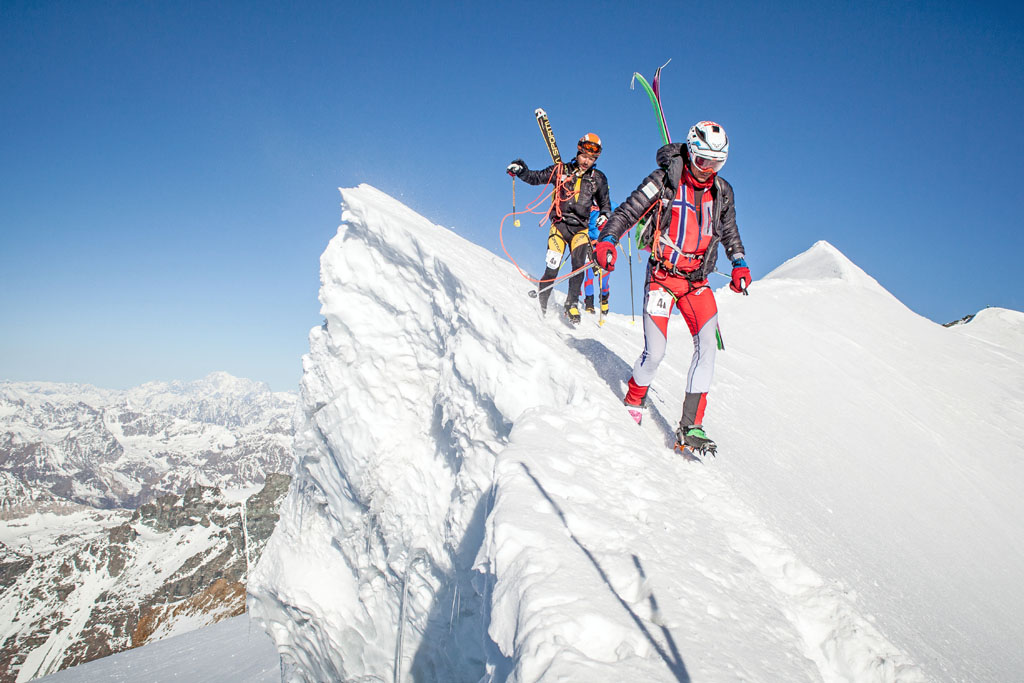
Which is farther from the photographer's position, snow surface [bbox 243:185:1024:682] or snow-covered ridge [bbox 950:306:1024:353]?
snow-covered ridge [bbox 950:306:1024:353]

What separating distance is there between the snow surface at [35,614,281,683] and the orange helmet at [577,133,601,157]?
20.0 meters

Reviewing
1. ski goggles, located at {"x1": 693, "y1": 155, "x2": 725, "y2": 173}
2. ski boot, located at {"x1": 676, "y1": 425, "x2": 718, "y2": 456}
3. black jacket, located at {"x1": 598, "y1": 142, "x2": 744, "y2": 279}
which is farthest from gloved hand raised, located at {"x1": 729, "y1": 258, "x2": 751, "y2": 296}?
ski boot, located at {"x1": 676, "y1": 425, "x2": 718, "y2": 456}

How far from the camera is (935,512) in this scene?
17.7 feet

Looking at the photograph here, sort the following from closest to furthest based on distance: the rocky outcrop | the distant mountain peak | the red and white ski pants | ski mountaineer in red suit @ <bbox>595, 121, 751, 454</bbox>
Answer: ski mountaineer in red suit @ <bbox>595, 121, 751, 454</bbox> < the red and white ski pants < the distant mountain peak < the rocky outcrop

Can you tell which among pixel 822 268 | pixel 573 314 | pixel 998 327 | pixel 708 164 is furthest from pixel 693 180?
pixel 998 327

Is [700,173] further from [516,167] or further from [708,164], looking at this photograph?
[516,167]

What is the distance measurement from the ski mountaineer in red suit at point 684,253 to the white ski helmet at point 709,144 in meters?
0.03

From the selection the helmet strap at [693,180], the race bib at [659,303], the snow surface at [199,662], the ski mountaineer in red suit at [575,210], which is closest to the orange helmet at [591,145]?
the ski mountaineer in red suit at [575,210]

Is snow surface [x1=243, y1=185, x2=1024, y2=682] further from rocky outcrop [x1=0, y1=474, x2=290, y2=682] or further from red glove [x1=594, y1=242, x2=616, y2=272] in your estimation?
rocky outcrop [x1=0, y1=474, x2=290, y2=682]

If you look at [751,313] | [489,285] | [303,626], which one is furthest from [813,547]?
[303,626]

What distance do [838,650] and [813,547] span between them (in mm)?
1080

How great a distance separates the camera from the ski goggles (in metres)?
4.52

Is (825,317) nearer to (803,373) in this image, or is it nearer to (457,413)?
(803,373)

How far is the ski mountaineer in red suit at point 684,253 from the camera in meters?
4.71
